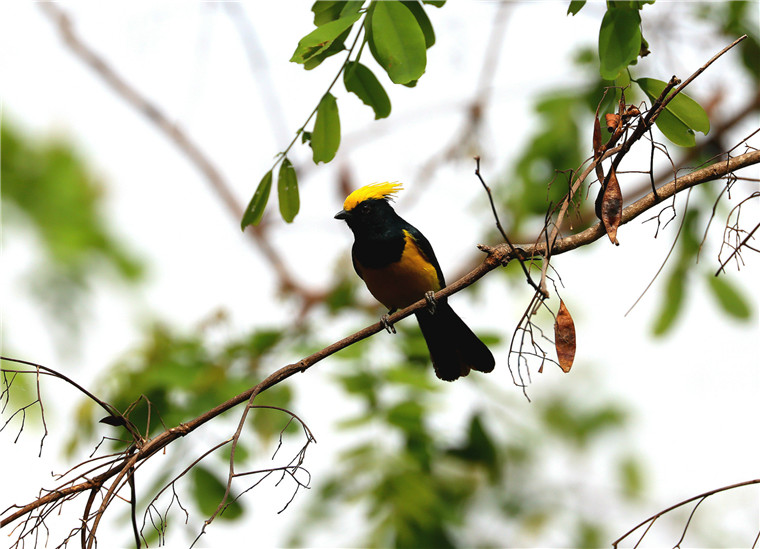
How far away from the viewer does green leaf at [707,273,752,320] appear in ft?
15.4

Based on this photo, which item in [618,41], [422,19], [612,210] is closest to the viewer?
[612,210]

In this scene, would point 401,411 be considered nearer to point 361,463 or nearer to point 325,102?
point 361,463

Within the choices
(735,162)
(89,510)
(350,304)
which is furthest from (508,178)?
(89,510)

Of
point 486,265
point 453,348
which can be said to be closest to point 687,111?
point 486,265

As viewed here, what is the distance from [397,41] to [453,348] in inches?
74.5

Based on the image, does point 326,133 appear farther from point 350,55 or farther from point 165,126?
point 165,126

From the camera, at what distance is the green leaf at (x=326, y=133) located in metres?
2.50

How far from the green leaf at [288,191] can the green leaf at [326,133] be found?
0.35 ft

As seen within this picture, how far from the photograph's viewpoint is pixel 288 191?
2602mm

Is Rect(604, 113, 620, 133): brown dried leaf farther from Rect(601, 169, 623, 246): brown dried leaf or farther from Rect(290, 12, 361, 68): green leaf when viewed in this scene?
Rect(290, 12, 361, 68): green leaf

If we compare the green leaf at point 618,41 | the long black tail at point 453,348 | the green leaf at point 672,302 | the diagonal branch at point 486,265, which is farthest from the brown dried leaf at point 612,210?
the green leaf at point 672,302

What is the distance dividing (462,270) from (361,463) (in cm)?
164

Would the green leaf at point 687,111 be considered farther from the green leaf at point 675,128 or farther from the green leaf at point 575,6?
the green leaf at point 575,6

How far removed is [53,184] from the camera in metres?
5.86
